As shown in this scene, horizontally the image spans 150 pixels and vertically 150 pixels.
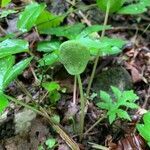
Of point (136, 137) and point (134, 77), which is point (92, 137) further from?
point (134, 77)

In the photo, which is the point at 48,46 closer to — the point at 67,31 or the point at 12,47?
the point at 67,31

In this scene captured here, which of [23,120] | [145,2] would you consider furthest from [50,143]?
[145,2]

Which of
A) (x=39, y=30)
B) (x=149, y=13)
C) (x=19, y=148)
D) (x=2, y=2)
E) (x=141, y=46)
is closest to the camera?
(x=19, y=148)

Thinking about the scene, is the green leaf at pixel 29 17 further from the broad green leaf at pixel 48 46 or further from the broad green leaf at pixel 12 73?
the broad green leaf at pixel 12 73

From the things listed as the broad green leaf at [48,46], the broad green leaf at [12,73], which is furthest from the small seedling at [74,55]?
the broad green leaf at [48,46]

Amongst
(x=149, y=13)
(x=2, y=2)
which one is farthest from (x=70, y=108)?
(x=149, y=13)

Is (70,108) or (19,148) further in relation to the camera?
(70,108)

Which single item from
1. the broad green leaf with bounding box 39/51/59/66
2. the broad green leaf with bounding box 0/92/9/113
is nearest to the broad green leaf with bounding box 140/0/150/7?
the broad green leaf with bounding box 39/51/59/66
